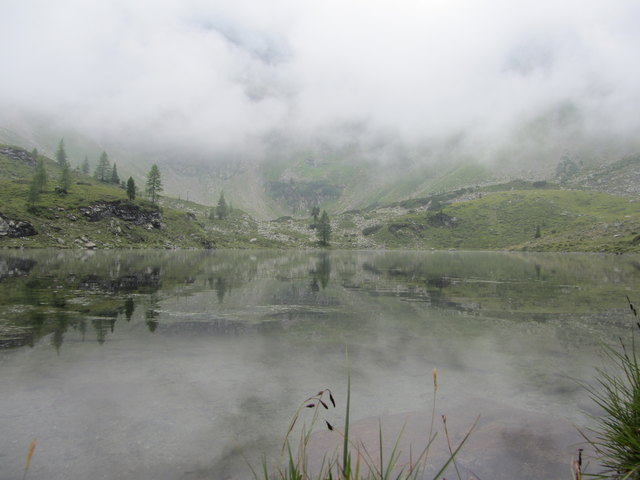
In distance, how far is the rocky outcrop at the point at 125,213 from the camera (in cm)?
14062

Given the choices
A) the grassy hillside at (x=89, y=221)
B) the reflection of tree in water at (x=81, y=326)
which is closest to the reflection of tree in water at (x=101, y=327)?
the reflection of tree in water at (x=81, y=326)

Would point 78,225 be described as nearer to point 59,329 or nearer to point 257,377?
point 59,329

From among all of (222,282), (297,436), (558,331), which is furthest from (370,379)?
(222,282)

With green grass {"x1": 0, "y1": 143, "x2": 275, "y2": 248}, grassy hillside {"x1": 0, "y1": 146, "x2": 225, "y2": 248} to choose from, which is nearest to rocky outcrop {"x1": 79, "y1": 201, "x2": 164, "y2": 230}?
grassy hillside {"x1": 0, "y1": 146, "x2": 225, "y2": 248}

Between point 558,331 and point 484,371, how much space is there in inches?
403

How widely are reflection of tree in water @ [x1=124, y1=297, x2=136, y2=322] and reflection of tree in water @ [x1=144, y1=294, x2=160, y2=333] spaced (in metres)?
0.97

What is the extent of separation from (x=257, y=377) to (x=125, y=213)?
160418mm

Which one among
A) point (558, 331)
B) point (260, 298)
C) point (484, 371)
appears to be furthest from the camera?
point (260, 298)

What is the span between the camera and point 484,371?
50.1 feet

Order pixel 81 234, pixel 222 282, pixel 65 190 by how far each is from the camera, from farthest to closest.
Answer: pixel 65 190 → pixel 81 234 → pixel 222 282

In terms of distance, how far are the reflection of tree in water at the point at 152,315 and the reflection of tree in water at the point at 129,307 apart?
97 cm

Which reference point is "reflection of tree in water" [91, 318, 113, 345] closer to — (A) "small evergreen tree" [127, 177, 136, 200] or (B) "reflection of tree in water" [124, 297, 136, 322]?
(B) "reflection of tree in water" [124, 297, 136, 322]

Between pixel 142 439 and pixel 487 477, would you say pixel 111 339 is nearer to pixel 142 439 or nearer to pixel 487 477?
pixel 142 439

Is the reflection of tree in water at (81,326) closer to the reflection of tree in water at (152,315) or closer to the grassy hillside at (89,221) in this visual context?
the reflection of tree in water at (152,315)
